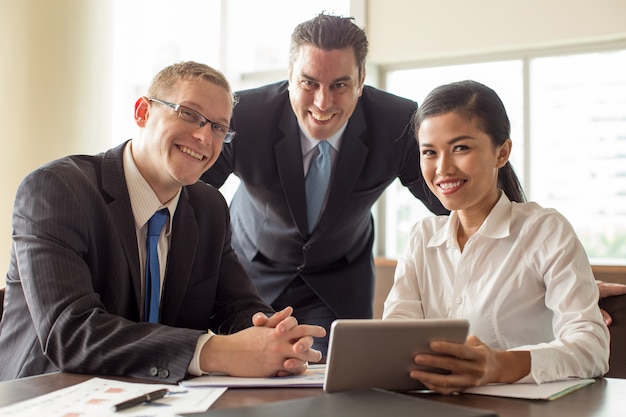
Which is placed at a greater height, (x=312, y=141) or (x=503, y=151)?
(x=312, y=141)

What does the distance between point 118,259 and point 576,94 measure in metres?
3.93

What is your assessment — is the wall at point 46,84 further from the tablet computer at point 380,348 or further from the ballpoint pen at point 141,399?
the tablet computer at point 380,348

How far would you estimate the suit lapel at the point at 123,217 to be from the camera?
179cm

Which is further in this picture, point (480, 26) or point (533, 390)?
point (480, 26)

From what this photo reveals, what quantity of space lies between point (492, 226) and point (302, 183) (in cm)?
94

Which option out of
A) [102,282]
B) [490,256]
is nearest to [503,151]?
[490,256]

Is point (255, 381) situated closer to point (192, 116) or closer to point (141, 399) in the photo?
point (141, 399)

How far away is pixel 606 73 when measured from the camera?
4.80 m

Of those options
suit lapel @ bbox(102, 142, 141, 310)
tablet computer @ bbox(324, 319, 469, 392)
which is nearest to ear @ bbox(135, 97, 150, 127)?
suit lapel @ bbox(102, 142, 141, 310)

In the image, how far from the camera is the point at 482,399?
1.28 meters

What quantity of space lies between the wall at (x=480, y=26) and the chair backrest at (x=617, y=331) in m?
3.13

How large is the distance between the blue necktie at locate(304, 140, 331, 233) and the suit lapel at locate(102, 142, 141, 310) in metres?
0.95

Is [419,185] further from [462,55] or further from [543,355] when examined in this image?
[462,55]

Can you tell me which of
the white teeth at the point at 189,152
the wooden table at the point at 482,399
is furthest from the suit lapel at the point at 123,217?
the wooden table at the point at 482,399
